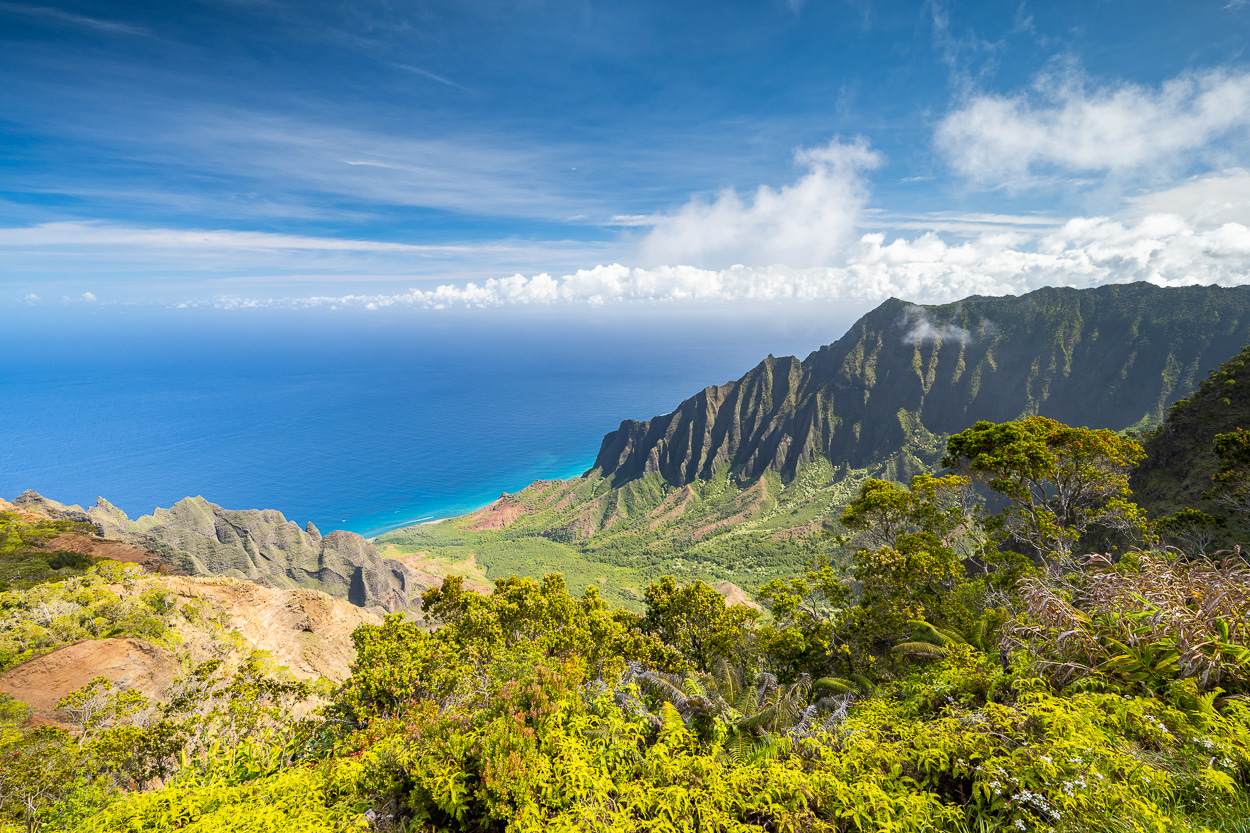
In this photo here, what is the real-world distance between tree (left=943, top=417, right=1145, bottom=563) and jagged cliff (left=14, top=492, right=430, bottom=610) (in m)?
91.5

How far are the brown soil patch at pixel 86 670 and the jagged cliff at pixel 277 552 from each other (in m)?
63.3

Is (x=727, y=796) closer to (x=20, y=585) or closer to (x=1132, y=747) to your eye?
(x=1132, y=747)

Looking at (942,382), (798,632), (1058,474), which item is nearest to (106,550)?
(798,632)

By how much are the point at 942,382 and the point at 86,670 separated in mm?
197160

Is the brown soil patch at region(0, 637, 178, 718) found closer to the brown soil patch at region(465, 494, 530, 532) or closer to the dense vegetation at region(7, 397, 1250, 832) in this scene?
the dense vegetation at region(7, 397, 1250, 832)

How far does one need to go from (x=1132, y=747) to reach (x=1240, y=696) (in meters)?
2.34

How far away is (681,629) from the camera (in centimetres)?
2398

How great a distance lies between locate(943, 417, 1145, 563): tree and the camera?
22.0m

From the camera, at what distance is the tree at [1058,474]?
2200cm

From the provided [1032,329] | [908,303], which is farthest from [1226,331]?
[908,303]

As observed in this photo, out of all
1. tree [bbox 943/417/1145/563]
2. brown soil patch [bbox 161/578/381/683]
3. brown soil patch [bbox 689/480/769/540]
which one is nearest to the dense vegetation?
tree [bbox 943/417/1145/563]

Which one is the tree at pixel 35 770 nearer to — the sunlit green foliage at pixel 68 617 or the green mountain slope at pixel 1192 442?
the sunlit green foliage at pixel 68 617

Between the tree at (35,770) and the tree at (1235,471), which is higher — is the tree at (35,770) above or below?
below

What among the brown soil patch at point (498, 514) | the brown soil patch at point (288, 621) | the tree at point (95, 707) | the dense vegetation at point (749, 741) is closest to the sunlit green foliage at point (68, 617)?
the brown soil patch at point (288, 621)
